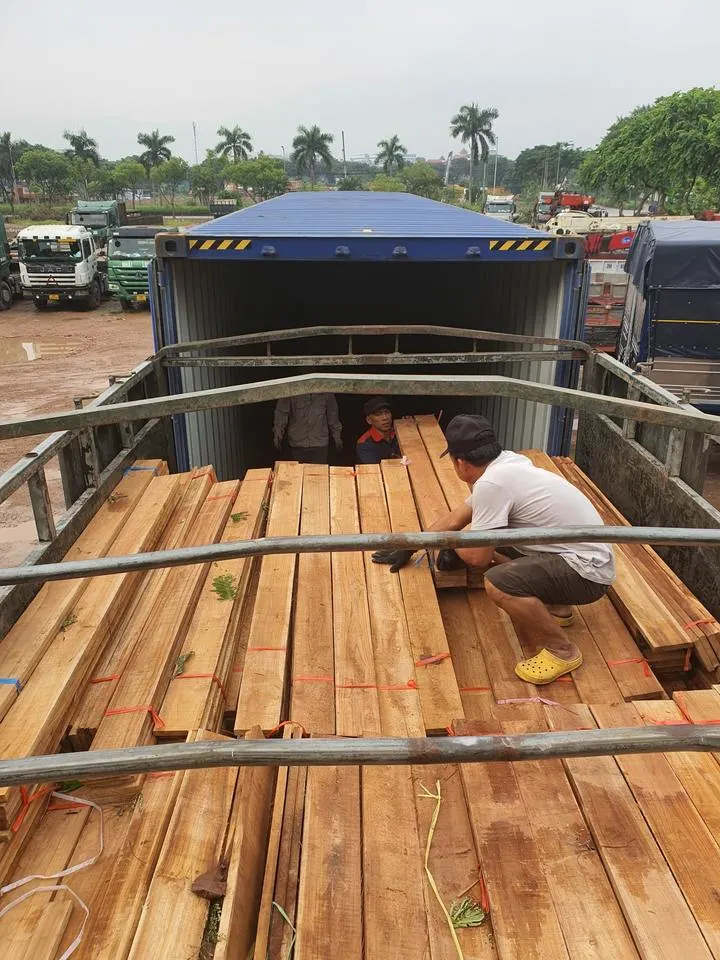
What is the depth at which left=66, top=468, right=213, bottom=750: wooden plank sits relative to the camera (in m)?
3.12

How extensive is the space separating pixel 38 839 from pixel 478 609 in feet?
8.32

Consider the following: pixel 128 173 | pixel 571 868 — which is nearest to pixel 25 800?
pixel 571 868

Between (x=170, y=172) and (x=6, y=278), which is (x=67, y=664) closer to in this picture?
(x=6, y=278)

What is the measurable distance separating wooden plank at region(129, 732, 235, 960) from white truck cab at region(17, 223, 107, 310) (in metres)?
23.7

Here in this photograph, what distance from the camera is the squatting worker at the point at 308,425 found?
24.5 ft

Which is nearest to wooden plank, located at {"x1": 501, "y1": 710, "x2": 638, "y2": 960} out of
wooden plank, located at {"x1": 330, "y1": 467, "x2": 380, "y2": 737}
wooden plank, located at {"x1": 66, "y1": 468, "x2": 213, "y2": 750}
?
wooden plank, located at {"x1": 330, "y1": 467, "x2": 380, "y2": 737}

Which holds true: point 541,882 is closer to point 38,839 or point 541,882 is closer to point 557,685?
point 557,685

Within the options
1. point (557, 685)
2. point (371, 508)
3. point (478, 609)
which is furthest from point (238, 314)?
point (557, 685)

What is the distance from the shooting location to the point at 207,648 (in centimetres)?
364

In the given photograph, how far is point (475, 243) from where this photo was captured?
5895 millimetres

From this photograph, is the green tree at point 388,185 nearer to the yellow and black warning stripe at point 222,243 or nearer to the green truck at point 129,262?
the green truck at point 129,262

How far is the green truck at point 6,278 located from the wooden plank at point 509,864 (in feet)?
85.2

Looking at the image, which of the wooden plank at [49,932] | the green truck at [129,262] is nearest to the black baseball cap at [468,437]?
the wooden plank at [49,932]

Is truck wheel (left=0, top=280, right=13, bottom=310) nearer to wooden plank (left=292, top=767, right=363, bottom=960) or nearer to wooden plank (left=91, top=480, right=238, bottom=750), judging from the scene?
wooden plank (left=91, top=480, right=238, bottom=750)
